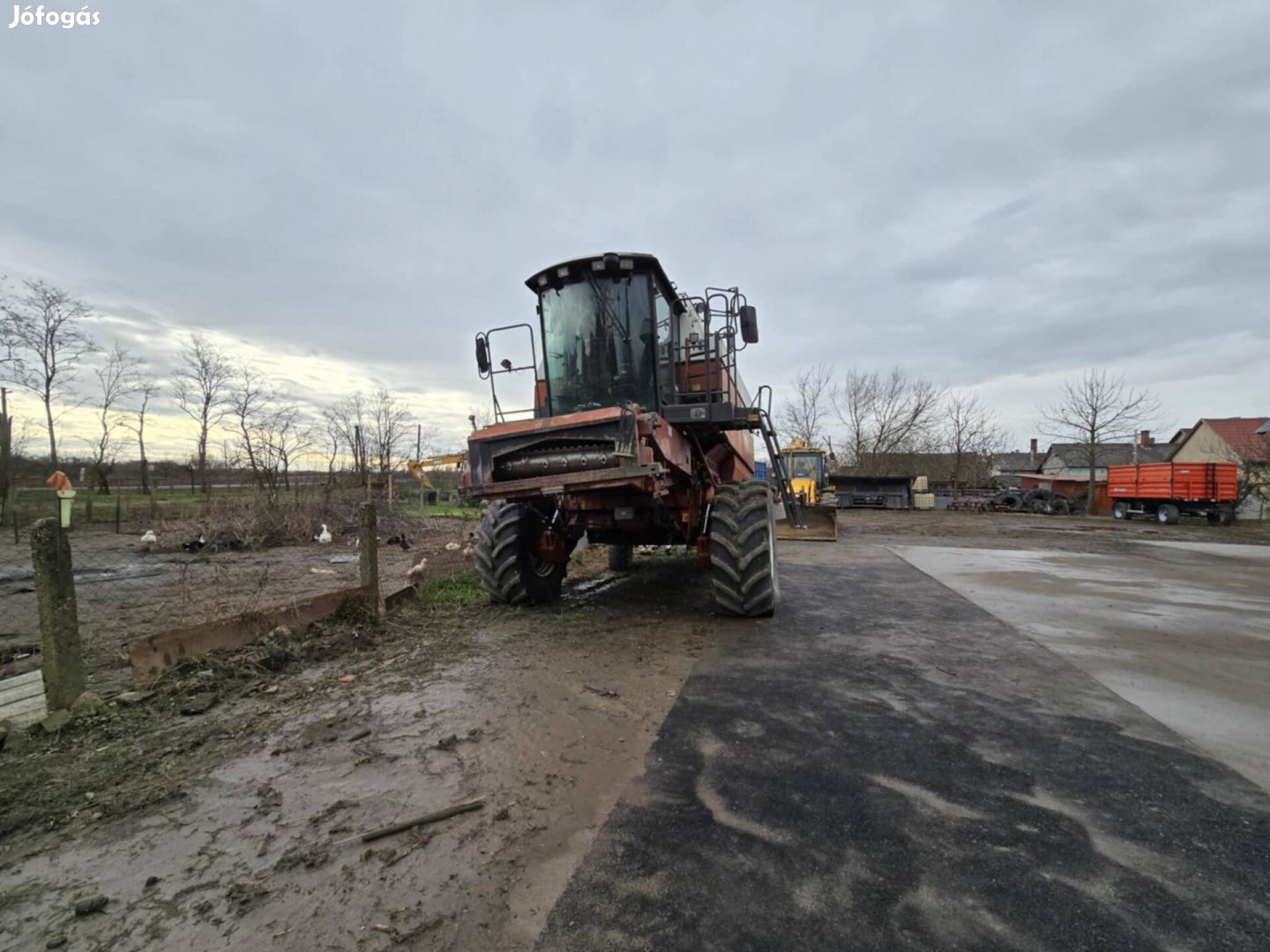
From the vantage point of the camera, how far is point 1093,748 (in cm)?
313

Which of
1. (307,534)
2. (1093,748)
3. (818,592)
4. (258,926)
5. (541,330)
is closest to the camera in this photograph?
(258,926)

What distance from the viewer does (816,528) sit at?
52.5 ft

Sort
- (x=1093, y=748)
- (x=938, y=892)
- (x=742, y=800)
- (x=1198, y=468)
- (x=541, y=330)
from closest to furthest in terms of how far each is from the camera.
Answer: (x=938, y=892) → (x=742, y=800) → (x=1093, y=748) → (x=541, y=330) → (x=1198, y=468)

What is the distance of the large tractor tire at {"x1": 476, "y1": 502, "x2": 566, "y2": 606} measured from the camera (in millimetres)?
6375

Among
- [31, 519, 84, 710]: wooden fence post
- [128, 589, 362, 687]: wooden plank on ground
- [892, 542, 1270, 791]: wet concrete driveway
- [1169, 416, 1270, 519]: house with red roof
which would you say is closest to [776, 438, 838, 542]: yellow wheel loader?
[892, 542, 1270, 791]: wet concrete driveway

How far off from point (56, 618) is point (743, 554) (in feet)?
16.7

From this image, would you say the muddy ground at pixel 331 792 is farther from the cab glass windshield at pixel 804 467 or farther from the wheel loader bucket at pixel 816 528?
the cab glass windshield at pixel 804 467

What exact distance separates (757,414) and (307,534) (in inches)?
487

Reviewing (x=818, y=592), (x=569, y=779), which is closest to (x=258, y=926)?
(x=569, y=779)

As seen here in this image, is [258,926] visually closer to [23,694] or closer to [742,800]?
[742,800]

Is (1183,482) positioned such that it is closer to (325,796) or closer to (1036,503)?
(1036,503)

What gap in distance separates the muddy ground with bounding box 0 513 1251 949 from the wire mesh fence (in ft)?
4.12

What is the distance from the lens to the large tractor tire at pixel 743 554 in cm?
580

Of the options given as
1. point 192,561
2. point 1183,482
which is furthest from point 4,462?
point 1183,482
